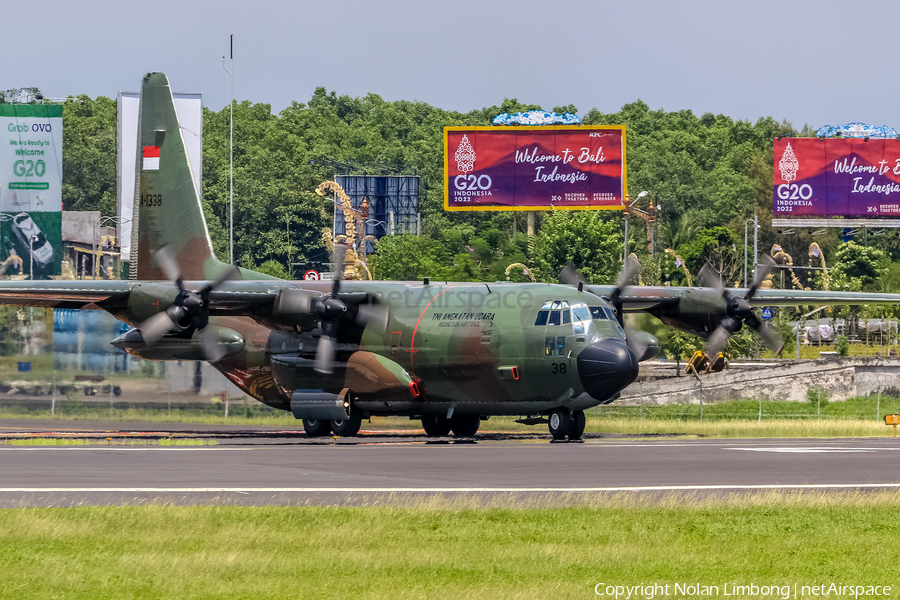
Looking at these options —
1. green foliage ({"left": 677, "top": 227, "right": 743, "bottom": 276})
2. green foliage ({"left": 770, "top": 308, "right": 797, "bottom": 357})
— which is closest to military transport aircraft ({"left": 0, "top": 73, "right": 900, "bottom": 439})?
green foliage ({"left": 770, "top": 308, "right": 797, "bottom": 357})

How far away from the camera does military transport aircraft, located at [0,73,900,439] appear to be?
31.8 m

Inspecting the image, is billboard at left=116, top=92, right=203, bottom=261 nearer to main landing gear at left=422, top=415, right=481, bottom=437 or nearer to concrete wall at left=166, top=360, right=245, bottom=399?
concrete wall at left=166, top=360, right=245, bottom=399

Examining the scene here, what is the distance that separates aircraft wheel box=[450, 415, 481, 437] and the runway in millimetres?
A: 1109

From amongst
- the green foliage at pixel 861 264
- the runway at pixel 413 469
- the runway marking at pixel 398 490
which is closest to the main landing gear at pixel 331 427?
the runway at pixel 413 469

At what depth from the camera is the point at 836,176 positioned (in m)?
92.9

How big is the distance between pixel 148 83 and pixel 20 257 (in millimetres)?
60336

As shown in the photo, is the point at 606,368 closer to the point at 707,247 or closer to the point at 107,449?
the point at 107,449

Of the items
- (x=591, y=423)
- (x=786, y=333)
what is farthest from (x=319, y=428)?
(x=786, y=333)

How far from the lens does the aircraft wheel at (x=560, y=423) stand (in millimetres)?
33312

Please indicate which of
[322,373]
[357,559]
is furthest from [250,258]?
[357,559]

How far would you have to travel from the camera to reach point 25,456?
1087 inches

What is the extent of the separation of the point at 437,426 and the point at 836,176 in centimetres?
6486

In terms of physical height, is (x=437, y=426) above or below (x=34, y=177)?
below

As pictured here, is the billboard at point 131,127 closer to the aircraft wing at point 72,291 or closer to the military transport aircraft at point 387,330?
the military transport aircraft at point 387,330
